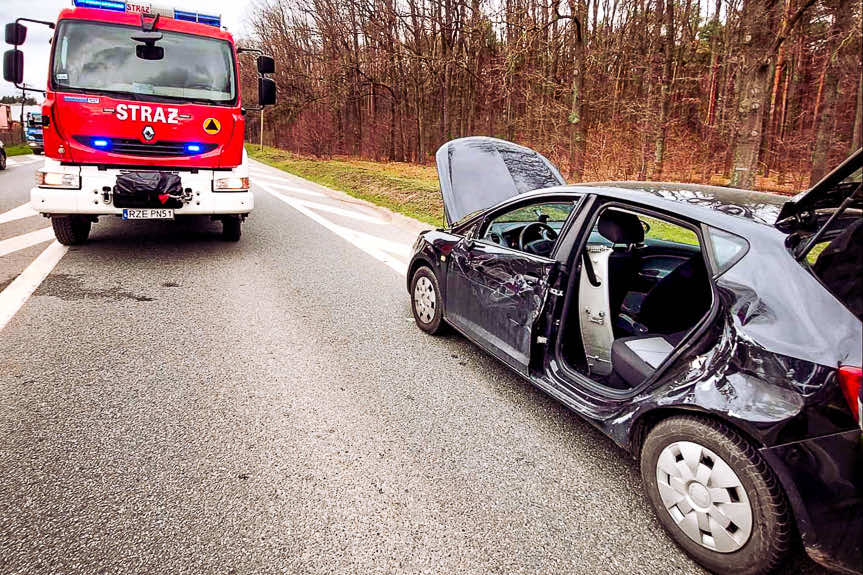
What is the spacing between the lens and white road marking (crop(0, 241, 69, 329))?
184 inches

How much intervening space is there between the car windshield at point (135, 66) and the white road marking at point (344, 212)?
389 cm

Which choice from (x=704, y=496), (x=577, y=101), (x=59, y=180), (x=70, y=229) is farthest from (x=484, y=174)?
(x=577, y=101)

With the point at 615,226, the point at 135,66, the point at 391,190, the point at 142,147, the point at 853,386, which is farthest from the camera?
the point at 391,190

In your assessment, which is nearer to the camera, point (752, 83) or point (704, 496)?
point (704, 496)

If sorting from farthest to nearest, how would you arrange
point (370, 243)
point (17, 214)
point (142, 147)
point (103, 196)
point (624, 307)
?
point (17, 214) < point (370, 243) < point (142, 147) < point (103, 196) < point (624, 307)

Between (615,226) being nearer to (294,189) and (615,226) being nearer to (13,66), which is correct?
(13,66)

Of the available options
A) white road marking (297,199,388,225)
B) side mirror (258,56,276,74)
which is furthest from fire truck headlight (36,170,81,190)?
white road marking (297,199,388,225)

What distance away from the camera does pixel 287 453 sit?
2.75 metres

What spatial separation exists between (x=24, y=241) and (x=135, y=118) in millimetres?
2792

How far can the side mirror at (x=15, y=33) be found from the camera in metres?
6.38

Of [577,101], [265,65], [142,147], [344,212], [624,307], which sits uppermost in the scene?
[577,101]

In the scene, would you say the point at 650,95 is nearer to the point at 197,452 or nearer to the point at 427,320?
the point at 427,320

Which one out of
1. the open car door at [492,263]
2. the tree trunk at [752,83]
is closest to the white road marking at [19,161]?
the open car door at [492,263]

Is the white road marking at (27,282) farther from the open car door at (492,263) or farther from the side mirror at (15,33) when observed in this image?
the open car door at (492,263)
